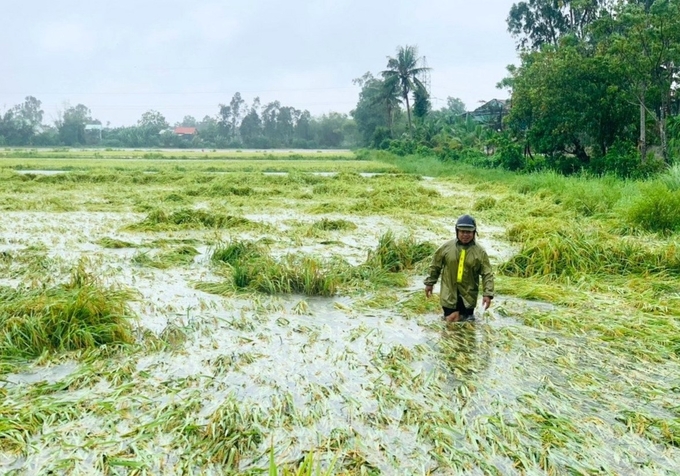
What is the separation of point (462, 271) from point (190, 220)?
6.27 meters

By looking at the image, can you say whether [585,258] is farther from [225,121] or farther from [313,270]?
[225,121]

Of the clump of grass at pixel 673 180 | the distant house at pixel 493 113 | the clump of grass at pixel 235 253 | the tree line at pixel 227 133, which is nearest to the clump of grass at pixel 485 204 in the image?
the clump of grass at pixel 673 180

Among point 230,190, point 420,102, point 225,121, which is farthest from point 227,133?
point 230,190

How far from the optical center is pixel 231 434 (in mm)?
2754

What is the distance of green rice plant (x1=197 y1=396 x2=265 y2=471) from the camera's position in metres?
2.60

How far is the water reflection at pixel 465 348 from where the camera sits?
3.66 m

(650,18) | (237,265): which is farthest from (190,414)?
(650,18)

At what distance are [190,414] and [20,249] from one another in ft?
18.4

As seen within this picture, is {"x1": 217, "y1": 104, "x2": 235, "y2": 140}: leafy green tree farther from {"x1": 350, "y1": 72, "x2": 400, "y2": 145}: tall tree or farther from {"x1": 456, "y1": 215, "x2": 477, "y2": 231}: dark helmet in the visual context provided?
{"x1": 456, "y1": 215, "x2": 477, "y2": 231}: dark helmet

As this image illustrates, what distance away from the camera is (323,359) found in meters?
3.85

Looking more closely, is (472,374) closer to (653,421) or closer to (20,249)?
(653,421)

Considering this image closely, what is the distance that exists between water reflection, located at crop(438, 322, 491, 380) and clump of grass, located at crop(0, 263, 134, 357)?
2.29 metres

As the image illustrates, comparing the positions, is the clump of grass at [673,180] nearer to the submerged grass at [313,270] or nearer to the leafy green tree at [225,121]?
the submerged grass at [313,270]

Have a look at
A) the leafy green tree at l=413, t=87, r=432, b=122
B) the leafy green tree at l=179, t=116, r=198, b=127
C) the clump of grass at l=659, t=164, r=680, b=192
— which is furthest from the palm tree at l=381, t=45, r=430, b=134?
the leafy green tree at l=179, t=116, r=198, b=127
